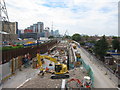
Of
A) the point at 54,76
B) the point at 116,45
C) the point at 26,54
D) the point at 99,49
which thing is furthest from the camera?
the point at 116,45

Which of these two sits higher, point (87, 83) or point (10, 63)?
point (10, 63)

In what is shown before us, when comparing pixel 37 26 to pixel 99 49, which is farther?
pixel 37 26

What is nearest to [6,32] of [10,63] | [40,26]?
[10,63]

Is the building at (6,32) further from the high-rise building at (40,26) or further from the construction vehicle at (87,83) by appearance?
the high-rise building at (40,26)

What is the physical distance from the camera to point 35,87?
30.9ft

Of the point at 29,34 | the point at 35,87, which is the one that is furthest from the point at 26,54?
the point at 29,34

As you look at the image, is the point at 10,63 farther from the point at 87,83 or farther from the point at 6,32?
the point at 6,32

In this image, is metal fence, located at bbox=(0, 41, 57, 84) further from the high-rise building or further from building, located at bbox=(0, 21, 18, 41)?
the high-rise building

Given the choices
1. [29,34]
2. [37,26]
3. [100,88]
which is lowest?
[100,88]

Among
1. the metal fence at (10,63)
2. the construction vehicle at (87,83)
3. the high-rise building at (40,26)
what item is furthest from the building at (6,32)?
the high-rise building at (40,26)

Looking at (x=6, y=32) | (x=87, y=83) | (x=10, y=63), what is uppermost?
(x=6, y=32)

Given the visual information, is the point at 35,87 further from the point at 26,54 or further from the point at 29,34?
the point at 29,34

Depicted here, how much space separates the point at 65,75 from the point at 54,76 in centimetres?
113

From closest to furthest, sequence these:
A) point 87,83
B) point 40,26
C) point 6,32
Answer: point 87,83 → point 6,32 → point 40,26
